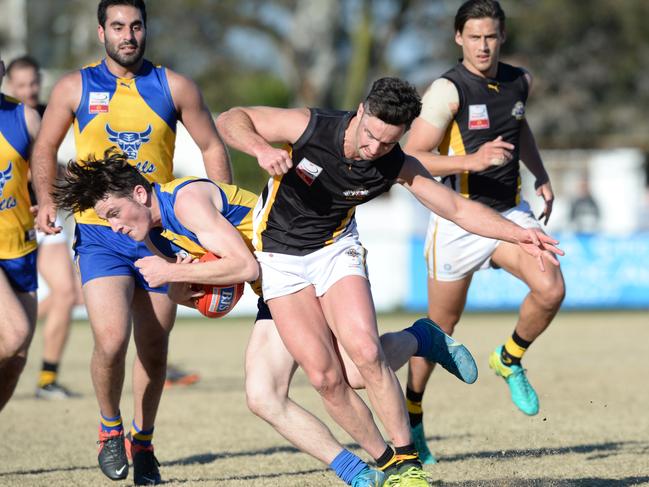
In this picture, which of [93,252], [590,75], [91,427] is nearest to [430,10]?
[590,75]

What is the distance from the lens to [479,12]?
7129 mm

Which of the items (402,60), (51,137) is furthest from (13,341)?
(402,60)

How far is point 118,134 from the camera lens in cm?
662

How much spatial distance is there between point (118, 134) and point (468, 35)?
2.32m

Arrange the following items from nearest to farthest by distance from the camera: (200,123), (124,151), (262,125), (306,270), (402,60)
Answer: (262,125) → (306,270) → (124,151) → (200,123) → (402,60)

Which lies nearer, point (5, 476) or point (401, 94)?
point (401, 94)

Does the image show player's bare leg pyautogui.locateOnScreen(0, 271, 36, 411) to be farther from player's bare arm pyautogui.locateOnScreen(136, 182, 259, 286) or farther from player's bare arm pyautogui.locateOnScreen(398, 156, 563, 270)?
player's bare arm pyautogui.locateOnScreen(398, 156, 563, 270)

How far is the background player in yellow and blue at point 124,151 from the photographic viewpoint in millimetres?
6512

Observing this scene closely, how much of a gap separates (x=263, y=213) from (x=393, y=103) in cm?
105

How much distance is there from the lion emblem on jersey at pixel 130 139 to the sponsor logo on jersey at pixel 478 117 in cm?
205

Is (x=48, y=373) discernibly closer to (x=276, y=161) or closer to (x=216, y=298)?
(x=216, y=298)

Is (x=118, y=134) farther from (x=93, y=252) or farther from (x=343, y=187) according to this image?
(x=343, y=187)

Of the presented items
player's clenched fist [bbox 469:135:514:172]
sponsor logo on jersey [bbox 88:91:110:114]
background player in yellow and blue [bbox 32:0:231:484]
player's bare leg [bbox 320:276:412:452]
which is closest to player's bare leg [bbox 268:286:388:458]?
player's bare leg [bbox 320:276:412:452]

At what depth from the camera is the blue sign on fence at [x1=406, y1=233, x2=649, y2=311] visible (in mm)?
20172
